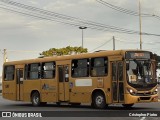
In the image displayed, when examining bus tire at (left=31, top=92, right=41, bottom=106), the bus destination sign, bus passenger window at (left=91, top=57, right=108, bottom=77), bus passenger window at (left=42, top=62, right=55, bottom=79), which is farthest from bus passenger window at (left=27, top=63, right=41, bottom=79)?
the bus destination sign

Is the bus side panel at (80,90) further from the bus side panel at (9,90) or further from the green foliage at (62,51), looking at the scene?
the green foliage at (62,51)

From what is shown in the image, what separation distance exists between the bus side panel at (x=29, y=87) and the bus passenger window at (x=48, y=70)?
0.73m

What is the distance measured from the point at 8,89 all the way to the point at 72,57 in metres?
7.00

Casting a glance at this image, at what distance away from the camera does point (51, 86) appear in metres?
26.4

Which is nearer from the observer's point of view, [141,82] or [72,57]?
[141,82]

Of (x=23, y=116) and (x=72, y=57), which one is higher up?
(x=72, y=57)

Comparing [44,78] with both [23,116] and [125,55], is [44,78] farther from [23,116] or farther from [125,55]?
[23,116]

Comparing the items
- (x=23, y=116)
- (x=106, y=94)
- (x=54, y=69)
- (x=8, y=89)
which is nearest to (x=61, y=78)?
(x=54, y=69)

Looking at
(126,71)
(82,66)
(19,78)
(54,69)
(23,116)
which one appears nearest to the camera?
(23,116)

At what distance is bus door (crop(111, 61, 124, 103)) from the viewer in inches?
866

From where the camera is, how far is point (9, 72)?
98.7ft

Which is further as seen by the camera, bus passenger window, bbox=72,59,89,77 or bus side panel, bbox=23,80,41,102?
bus side panel, bbox=23,80,41,102

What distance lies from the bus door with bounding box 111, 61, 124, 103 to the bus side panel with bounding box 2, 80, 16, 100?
914cm

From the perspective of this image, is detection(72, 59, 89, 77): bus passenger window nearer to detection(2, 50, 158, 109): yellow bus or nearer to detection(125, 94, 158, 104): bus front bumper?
detection(2, 50, 158, 109): yellow bus
